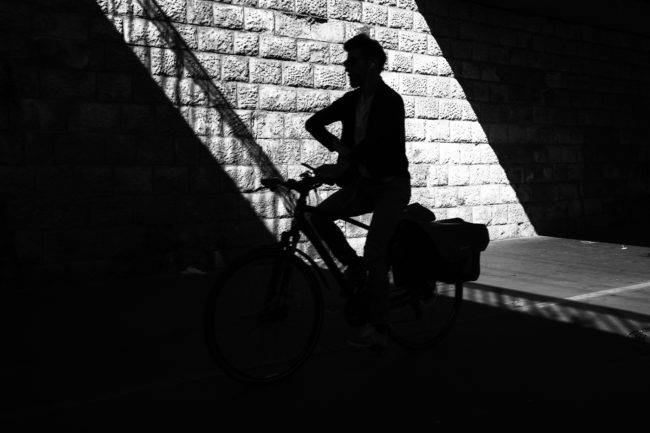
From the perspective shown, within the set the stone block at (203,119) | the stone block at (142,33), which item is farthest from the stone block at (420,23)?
the stone block at (142,33)

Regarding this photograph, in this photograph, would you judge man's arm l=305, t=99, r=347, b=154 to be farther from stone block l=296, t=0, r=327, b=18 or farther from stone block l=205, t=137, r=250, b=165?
stone block l=296, t=0, r=327, b=18

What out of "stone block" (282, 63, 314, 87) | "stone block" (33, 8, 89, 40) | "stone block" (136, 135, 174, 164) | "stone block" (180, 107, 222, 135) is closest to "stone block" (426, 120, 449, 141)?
"stone block" (282, 63, 314, 87)

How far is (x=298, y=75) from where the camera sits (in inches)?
376

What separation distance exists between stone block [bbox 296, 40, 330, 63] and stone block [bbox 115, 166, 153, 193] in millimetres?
2355

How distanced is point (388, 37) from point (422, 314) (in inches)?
228

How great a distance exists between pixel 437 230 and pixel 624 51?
10.6 m

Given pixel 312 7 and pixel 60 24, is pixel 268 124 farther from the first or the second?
pixel 60 24

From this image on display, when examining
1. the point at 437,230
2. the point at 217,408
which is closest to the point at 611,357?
the point at 437,230

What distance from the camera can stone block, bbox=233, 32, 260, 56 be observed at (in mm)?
9016

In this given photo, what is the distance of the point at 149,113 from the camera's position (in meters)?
8.42

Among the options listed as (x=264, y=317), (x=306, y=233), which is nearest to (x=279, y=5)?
(x=306, y=233)

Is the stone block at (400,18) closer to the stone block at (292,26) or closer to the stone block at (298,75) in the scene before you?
the stone block at (292,26)

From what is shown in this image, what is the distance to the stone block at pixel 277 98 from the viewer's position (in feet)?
30.3

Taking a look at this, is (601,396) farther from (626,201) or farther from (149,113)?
(626,201)
